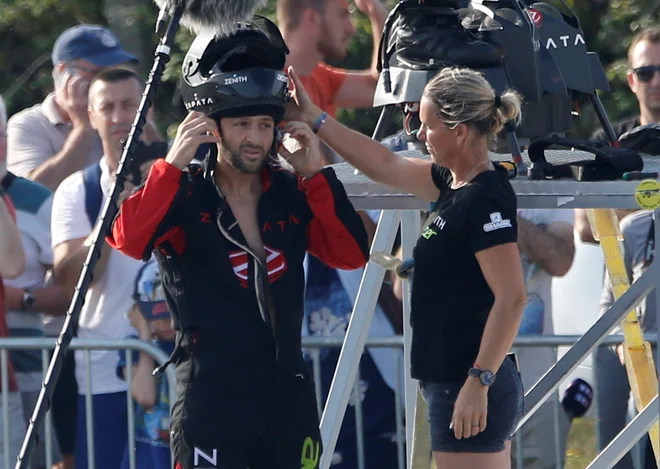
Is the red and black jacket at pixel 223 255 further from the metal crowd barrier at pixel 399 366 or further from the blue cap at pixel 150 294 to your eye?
the blue cap at pixel 150 294

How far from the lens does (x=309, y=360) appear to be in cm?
509

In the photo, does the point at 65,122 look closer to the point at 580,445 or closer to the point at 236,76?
the point at 236,76

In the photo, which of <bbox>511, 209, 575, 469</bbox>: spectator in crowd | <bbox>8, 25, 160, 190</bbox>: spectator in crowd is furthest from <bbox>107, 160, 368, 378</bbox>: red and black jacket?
<bbox>8, 25, 160, 190</bbox>: spectator in crowd

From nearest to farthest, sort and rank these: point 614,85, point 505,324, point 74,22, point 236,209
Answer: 1. point 505,324
2. point 236,209
3. point 614,85
4. point 74,22

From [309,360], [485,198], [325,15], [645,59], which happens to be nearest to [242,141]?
[485,198]

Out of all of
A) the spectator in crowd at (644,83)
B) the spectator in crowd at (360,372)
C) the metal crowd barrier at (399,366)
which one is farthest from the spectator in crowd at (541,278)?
the spectator in crowd at (360,372)

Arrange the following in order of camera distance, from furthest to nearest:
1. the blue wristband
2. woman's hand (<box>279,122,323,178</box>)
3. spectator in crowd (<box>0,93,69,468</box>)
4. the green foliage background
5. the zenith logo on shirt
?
the green foliage background < spectator in crowd (<box>0,93,69,468</box>) < the blue wristband < woman's hand (<box>279,122,323,178</box>) < the zenith logo on shirt

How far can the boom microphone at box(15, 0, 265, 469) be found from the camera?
10.8 ft

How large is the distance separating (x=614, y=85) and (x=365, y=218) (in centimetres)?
409

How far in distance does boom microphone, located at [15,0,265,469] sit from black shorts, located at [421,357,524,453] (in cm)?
96

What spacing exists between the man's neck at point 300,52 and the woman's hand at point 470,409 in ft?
7.31

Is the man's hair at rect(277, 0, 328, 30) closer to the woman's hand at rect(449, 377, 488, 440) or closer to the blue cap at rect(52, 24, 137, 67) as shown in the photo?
the blue cap at rect(52, 24, 137, 67)

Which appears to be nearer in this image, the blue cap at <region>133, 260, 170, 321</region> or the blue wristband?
the blue wristband

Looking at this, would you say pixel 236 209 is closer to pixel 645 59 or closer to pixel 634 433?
pixel 634 433
